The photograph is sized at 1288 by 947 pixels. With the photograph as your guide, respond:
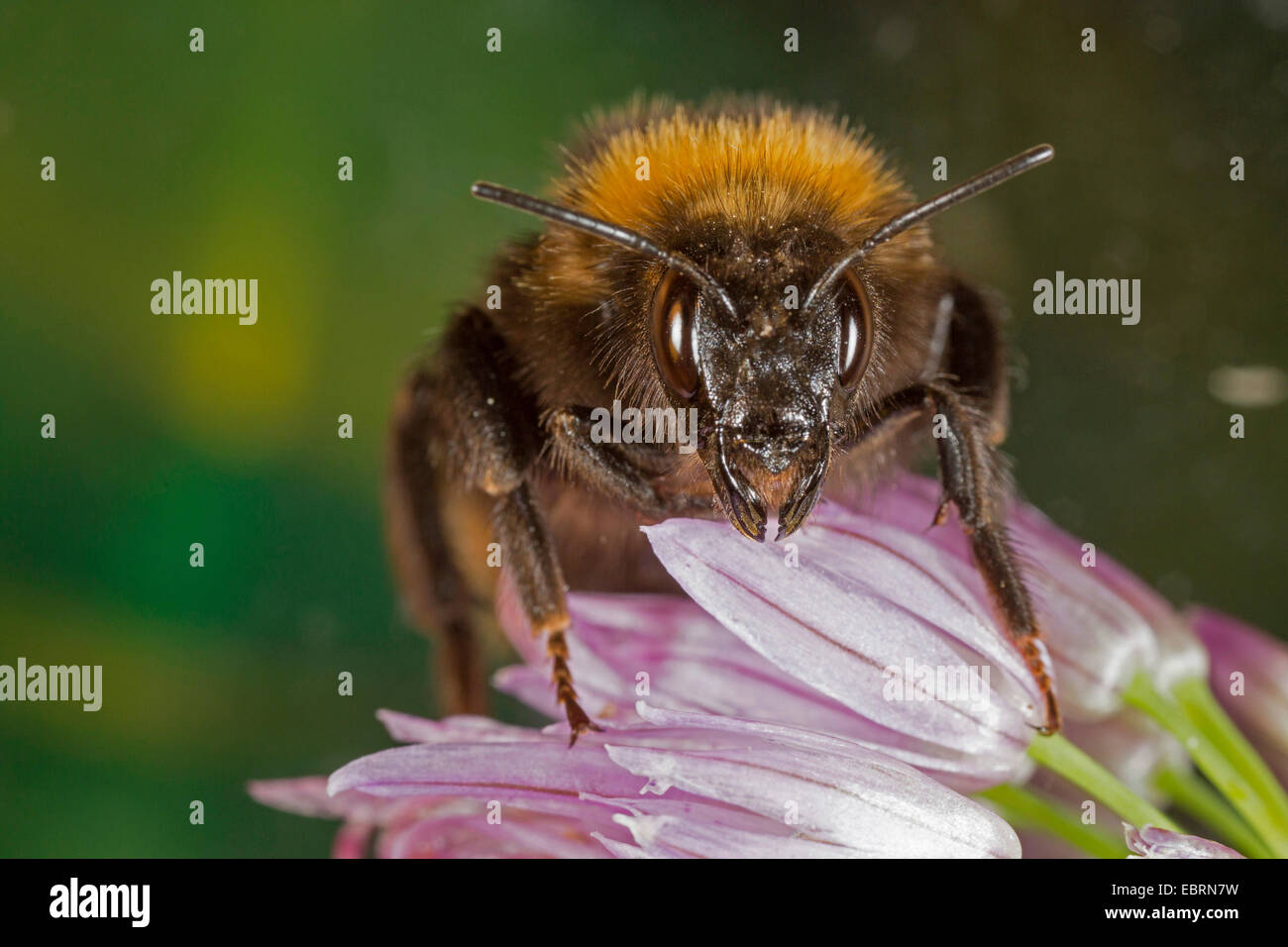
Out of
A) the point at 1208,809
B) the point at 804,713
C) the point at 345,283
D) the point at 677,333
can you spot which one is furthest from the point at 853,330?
the point at 345,283

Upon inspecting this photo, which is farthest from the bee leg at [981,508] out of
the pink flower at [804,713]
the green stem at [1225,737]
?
the green stem at [1225,737]

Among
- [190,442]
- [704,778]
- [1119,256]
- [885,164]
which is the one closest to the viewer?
[704,778]

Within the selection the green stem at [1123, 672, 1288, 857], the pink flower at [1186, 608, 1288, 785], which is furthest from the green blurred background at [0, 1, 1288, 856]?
the green stem at [1123, 672, 1288, 857]

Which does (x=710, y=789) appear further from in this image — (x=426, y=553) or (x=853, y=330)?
(x=426, y=553)

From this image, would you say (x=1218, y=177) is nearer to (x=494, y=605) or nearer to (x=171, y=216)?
(x=494, y=605)

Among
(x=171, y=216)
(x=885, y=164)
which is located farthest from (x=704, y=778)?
(x=171, y=216)

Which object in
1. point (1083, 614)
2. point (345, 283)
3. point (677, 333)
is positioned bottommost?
point (1083, 614)
